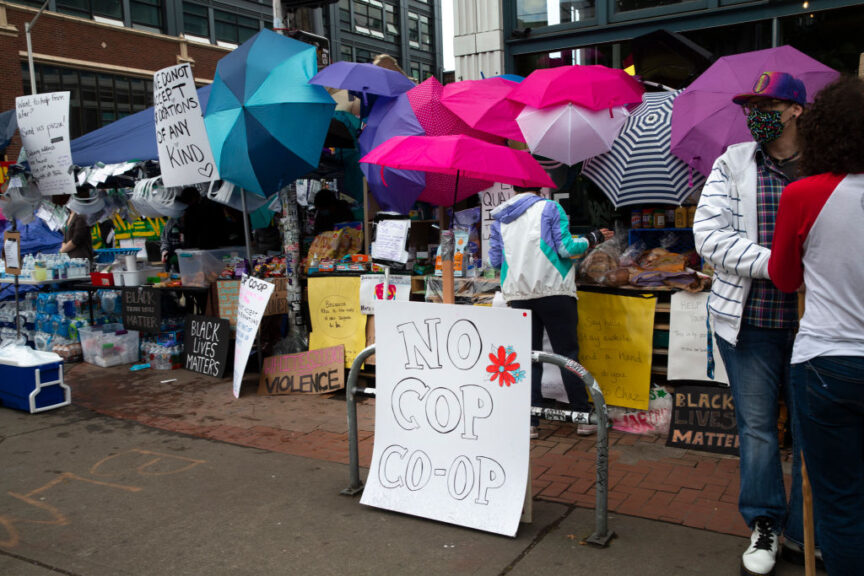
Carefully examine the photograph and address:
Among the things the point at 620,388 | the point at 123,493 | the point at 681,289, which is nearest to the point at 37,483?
the point at 123,493

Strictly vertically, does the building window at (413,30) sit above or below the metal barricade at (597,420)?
above

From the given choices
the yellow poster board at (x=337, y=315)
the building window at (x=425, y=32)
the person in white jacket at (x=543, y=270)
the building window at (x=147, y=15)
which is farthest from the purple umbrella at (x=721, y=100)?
the building window at (x=425, y=32)

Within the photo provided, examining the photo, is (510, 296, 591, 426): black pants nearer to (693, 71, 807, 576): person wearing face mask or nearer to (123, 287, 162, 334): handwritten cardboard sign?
(693, 71, 807, 576): person wearing face mask

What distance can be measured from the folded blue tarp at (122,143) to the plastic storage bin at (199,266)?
1171 mm

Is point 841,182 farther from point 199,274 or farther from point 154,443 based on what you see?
point 199,274

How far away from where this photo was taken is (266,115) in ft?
19.4

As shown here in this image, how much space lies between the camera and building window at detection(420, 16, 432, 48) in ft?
168

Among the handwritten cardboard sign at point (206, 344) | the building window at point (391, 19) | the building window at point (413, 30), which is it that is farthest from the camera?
the building window at point (413, 30)

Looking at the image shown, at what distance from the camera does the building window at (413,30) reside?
49972 millimetres

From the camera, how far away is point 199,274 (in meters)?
7.84

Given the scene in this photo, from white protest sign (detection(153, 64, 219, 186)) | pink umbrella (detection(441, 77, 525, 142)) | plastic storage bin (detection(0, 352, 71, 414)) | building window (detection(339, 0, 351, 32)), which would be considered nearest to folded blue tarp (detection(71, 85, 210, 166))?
white protest sign (detection(153, 64, 219, 186))

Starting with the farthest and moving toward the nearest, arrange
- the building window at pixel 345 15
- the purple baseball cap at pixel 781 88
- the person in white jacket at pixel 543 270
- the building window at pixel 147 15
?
the building window at pixel 345 15 → the building window at pixel 147 15 → the person in white jacket at pixel 543 270 → the purple baseball cap at pixel 781 88

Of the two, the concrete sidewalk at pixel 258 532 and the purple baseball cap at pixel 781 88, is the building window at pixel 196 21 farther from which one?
the purple baseball cap at pixel 781 88

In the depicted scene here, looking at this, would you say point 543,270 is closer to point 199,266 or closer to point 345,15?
point 199,266
